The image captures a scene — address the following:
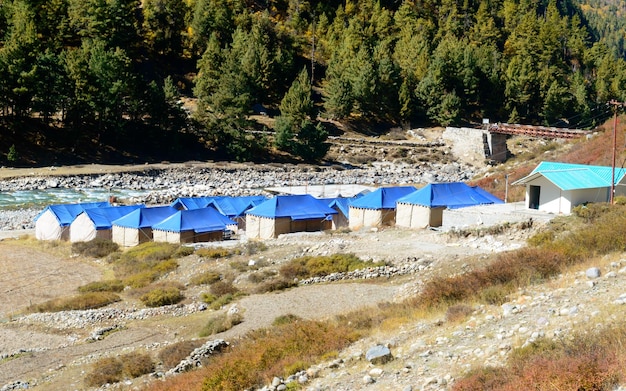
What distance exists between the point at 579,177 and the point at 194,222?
15326 mm

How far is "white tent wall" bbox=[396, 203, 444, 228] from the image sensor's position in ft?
94.6

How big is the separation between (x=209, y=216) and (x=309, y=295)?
1189 centimetres

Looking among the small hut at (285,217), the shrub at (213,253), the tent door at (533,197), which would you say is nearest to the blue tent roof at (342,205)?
the small hut at (285,217)

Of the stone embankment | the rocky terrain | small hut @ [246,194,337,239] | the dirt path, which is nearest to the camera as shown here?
the rocky terrain

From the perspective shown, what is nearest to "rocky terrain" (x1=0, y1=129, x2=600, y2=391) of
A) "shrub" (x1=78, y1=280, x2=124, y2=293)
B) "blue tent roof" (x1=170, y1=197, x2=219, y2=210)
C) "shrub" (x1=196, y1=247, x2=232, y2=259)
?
"shrub" (x1=196, y1=247, x2=232, y2=259)

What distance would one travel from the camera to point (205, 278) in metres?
22.1

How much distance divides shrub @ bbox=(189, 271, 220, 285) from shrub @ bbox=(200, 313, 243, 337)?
435 centimetres

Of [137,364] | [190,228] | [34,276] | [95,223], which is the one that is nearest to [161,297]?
[137,364]

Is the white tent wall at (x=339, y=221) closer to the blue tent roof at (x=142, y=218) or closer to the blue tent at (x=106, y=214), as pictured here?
the blue tent roof at (x=142, y=218)

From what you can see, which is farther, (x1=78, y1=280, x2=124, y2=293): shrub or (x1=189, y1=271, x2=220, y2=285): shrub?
(x1=78, y1=280, x2=124, y2=293): shrub

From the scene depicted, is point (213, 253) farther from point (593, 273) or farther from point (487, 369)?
point (487, 369)

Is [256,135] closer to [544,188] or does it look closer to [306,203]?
[306,203]

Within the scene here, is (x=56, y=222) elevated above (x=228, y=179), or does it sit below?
below

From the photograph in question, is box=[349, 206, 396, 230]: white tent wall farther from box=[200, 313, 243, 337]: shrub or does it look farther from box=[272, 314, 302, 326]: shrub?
box=[272, 314, 302, 326]: shrub
